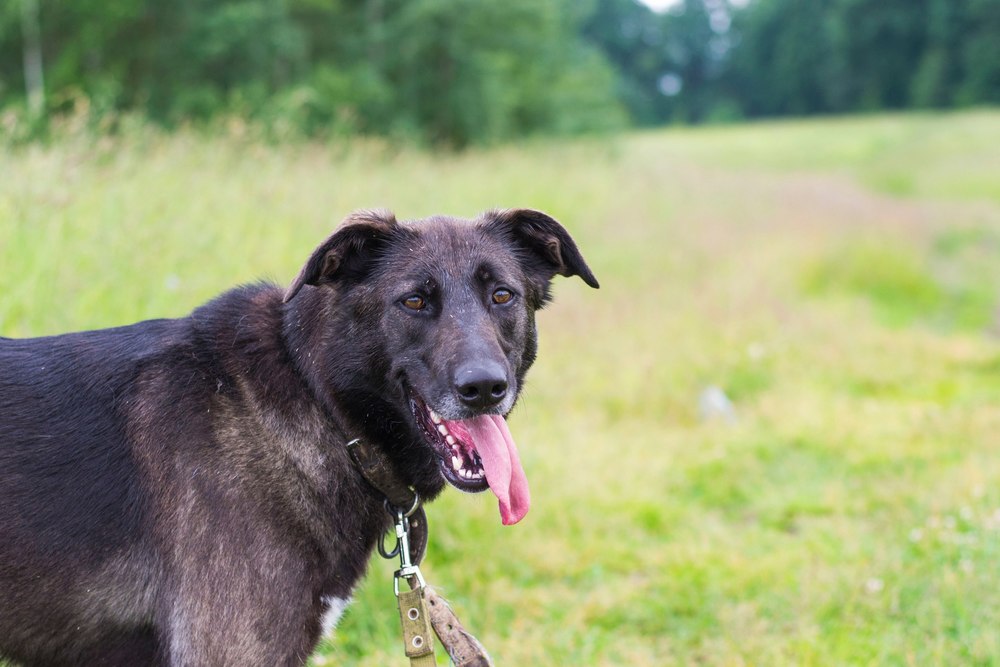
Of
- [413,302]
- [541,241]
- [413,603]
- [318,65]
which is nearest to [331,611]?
[413,603]

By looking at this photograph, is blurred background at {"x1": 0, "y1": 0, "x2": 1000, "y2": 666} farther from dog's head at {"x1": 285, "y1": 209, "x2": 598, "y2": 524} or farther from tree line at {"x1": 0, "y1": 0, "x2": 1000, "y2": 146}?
dog's head at {"x1": 285, "y1": 209, "x2": 598, "y2": 524}

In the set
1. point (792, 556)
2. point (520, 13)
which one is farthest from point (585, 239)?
point (520, 13)

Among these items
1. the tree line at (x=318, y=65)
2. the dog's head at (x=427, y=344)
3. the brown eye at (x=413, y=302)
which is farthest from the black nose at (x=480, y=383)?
the tree line at (x=318, y=65)

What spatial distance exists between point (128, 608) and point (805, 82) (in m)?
86.8

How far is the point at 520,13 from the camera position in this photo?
1962 cm

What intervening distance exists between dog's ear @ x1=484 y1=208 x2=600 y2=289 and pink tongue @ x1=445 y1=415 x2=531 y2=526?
606 millimetres

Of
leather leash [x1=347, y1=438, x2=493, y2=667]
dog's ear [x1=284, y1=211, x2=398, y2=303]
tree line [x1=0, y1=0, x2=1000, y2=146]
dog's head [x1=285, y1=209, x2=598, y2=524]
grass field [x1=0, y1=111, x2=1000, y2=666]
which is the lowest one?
tree line [x1=0, y1=0, x2=1000, y2=146]

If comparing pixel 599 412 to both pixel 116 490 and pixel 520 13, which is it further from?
pixel 520 13

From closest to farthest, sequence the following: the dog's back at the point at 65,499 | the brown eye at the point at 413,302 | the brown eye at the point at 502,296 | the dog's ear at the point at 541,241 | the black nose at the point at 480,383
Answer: the dog's back at the point at 65,499
the black nose at the point at 480,383
the brown eye at the point at 413,302
the brown eye at the point at 502,296
the dog's ear at the point at 541,241

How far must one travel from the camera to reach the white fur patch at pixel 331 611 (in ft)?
7.66

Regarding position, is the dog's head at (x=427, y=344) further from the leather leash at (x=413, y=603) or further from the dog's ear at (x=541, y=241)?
the dog's ear at (x=541, y=241)

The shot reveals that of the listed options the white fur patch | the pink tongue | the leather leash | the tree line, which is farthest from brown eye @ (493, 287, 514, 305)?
the tree line

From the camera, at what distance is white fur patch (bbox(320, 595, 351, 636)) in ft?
7.66

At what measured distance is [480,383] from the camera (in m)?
2.31
